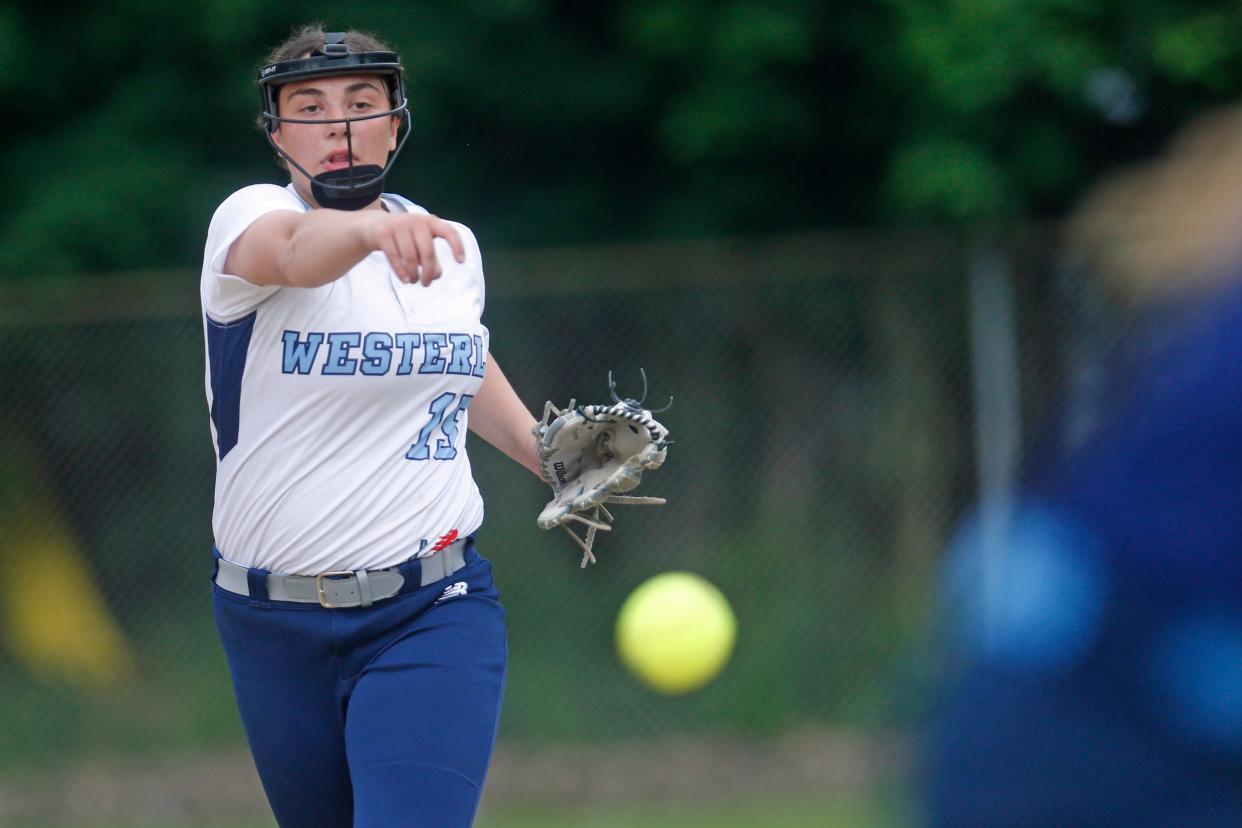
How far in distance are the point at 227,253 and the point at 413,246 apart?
0.60 meters

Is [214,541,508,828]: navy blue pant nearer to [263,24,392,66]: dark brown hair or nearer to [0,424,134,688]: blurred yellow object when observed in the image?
[263,24,392,66]: dark brown hair

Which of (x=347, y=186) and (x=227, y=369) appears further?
(x=347, y=186)

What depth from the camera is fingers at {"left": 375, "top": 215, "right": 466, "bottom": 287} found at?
8.78ft

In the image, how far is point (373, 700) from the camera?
3150 mm

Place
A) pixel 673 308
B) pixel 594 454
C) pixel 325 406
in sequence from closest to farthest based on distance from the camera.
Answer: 1. pixel 325 406
2. pixel 594 454
3. pixel 673 308

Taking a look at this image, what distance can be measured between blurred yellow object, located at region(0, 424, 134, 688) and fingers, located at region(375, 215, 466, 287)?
476 cm

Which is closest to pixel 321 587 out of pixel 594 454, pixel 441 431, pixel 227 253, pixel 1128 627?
pixel 441 431

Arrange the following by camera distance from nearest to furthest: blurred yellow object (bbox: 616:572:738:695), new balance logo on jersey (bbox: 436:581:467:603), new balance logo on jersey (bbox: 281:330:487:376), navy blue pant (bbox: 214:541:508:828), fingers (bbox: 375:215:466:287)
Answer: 1. fingers (bbox: 375:215:466:287)
2. navy blue pant (bbox: 214:541:508:828)
3. new balance logo on jersey (bbox: 281:330:487:376)
4. new balance logo on jersey (bbox: 436:581:467:603)
5. blurred yellow object (bbox: 616:572:738:695)

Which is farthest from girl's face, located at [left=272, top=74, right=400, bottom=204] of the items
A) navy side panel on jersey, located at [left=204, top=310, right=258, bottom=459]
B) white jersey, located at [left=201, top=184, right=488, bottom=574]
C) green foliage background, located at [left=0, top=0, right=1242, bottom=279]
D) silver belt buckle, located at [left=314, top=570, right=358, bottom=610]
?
green foliage background, located at [left=0, top=0, right=1242, bottom=279]

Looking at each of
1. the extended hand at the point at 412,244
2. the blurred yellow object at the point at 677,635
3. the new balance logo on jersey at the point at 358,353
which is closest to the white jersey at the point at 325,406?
the new balance logo on jersey at the point at 358,353

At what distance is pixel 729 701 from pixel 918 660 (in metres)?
5.72

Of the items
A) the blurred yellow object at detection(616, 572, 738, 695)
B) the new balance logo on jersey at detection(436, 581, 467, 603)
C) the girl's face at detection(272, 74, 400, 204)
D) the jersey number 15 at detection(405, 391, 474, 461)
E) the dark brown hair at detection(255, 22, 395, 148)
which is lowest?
the blurred yellow object at detection(616, 572, 738, 695)

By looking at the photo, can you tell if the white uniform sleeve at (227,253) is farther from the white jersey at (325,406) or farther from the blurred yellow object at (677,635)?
the blurred yellow object at (677,635)

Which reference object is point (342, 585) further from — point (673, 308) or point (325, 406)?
point (673, 308)
